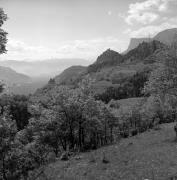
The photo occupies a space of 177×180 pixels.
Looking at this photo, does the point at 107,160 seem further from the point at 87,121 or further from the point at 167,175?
the point at 87,121

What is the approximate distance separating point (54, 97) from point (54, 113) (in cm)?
277

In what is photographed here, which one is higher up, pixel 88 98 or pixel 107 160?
pixel 88 98

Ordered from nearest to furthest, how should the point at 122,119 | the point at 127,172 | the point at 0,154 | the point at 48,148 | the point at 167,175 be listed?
1. the point at 167,175
2. the point at 127,172
3. the point at 0,154
4. the point at 48,148
5. the point at 122,119

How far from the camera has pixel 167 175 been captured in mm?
20922

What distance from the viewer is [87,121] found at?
50.5 metres

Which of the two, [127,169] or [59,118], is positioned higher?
[59,118]

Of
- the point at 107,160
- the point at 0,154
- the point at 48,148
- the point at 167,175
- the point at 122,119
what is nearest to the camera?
the point at 167,175

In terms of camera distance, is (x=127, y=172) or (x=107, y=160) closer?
(x=127, y=172)

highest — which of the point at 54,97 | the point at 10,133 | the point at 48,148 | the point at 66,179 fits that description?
the point at 54,97

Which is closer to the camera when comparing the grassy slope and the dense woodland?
the grassy slope

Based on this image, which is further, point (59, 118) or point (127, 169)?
point (59, 118)

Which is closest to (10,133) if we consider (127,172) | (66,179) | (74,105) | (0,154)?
(0,154)

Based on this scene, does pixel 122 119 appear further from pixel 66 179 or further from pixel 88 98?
pixel 66 179

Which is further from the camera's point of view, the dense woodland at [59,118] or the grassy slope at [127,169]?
the dense woodland at [59,118]
